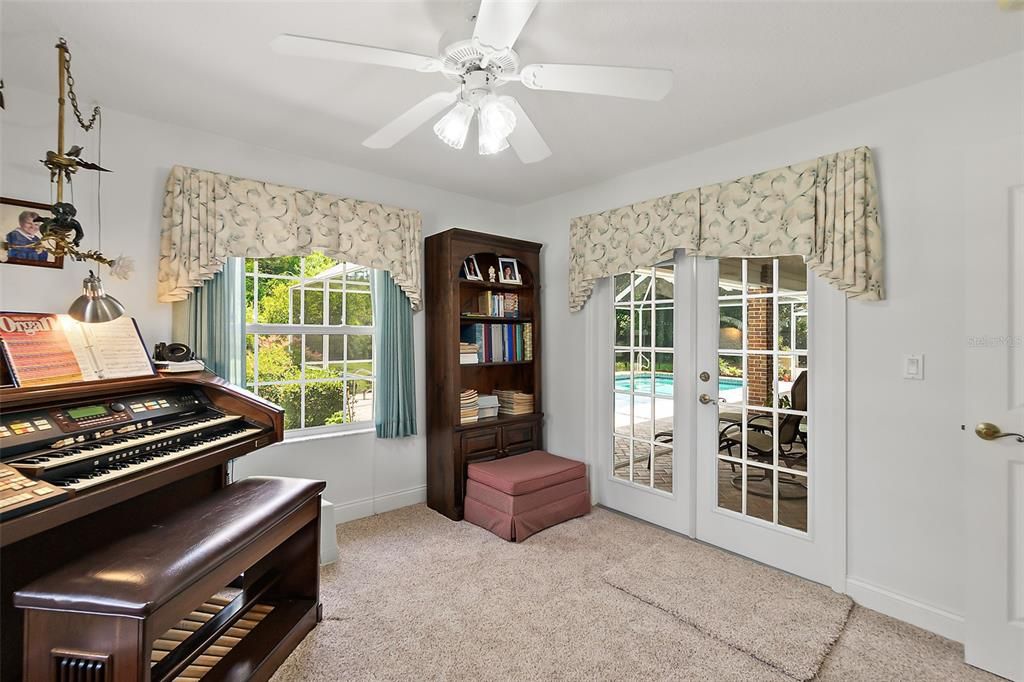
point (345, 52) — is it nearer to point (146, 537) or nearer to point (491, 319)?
point (146, 537)

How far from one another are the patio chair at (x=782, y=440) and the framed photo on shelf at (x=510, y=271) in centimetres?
191

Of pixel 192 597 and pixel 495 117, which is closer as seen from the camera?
pixel 192 597

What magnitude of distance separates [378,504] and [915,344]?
3329 millimetres

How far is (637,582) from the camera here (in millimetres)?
2596

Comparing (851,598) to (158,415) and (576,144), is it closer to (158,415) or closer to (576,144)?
(576,144)

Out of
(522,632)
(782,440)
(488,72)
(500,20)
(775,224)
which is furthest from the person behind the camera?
(782,440)

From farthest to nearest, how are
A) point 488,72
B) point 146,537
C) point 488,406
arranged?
point 488,406
point 488,72
point 146,537

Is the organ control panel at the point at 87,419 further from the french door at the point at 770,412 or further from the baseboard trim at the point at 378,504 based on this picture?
the french door at the point at 770,412

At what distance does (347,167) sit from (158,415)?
208 centimetres

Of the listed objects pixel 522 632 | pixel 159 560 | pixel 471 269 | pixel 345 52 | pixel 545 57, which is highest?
pixel 545 57

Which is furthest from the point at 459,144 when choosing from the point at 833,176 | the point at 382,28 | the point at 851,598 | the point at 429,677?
the point at 851,598

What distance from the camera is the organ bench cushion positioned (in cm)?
132

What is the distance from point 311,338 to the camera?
346 cm

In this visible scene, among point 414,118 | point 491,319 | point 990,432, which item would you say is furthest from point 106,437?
point 990,432
